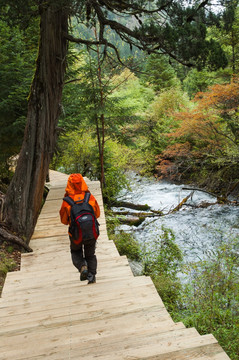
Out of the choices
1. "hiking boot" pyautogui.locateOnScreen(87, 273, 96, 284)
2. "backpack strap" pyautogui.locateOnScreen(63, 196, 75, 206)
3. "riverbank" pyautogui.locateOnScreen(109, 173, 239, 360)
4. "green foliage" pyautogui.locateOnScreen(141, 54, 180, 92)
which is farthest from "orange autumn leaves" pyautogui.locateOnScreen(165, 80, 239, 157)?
"green foliage" pyautogui.locateOnScreen(141, 54, 180, 92)

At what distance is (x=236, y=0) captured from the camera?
4.55m

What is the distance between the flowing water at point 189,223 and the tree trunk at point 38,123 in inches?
112

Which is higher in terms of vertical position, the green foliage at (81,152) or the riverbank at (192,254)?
the green foliage at (81,152)

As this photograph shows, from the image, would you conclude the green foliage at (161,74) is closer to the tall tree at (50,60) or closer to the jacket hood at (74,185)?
the tall tree at (50,60)

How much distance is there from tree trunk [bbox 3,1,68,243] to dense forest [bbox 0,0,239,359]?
0.02 m

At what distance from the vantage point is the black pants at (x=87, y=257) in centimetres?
362

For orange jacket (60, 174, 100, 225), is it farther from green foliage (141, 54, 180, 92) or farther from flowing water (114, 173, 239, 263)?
green foliage (141, 54, 180, 92)

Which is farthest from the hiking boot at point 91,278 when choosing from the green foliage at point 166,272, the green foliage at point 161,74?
the green foliage at point 161,74

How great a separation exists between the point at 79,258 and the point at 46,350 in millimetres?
1699

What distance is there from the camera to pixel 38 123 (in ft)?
18.4

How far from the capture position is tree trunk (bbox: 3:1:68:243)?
214 inches

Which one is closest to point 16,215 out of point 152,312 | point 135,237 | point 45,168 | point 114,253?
point 45,168

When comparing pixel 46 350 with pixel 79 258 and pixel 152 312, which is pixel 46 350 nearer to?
pixel 152 312

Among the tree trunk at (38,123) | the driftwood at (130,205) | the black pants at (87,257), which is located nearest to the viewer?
the black pants at (87,257)
